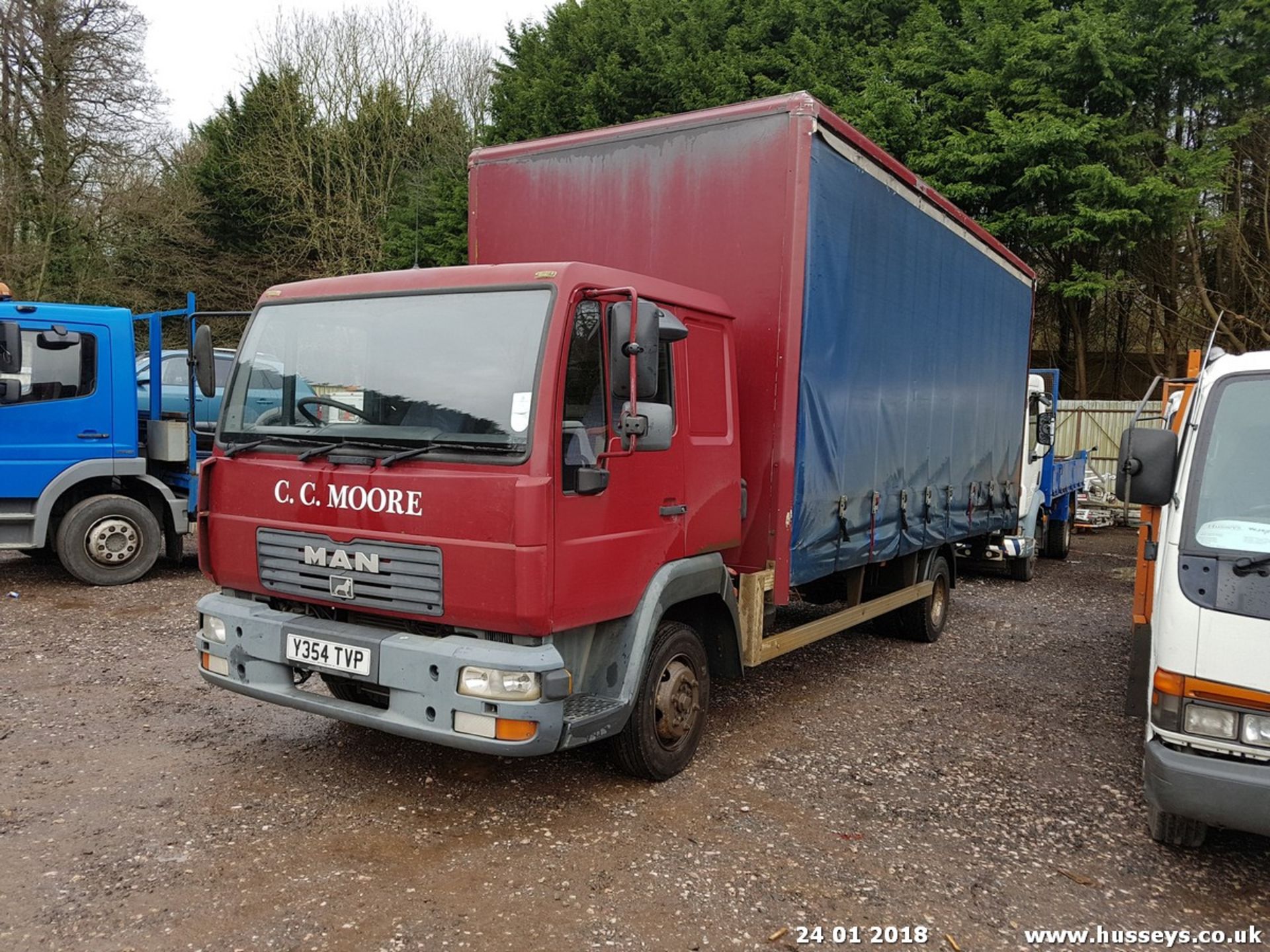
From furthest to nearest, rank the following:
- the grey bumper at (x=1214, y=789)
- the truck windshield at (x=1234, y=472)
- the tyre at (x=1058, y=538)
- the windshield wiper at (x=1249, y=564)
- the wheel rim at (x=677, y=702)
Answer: the tyre at (x=1058, y=538) → the wheel rim at (x=677, y=702) → the truck windshield at (x=1234, y=472) → the windshield wiper at (x=1249, y=564) → the grey bumper at (x=1214, y=789)

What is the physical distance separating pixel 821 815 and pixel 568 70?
19.9 meters

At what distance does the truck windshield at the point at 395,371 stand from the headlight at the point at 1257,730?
9.11 feet

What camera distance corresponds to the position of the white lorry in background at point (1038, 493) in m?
10.5

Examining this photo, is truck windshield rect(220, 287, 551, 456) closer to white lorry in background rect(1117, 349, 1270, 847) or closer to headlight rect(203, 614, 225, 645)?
headlight rect(203, 614, 225, 645)

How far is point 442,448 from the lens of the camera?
3627 millimetres

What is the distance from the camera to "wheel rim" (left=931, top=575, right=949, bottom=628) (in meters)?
7.60

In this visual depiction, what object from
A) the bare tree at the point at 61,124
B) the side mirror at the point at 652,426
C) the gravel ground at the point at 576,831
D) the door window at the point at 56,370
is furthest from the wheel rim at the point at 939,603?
the bare tree at the point at 61,124

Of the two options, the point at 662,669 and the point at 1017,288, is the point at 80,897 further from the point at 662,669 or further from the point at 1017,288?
the point at 1017,288

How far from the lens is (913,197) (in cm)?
604

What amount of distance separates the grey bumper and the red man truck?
1.93 metres

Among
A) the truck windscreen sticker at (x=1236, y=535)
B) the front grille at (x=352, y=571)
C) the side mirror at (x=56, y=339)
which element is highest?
the side mirror at (x=56, y=339)

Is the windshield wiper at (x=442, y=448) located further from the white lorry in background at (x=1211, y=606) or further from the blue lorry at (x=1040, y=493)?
the blue lorry at (x=1040, y=493)

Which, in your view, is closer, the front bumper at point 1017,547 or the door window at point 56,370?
the door window at point 56,370

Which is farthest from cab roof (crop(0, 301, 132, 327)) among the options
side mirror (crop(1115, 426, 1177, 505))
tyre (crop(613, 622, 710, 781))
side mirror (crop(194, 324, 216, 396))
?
side mirror (crop(1115, 426, 1177, 505))
